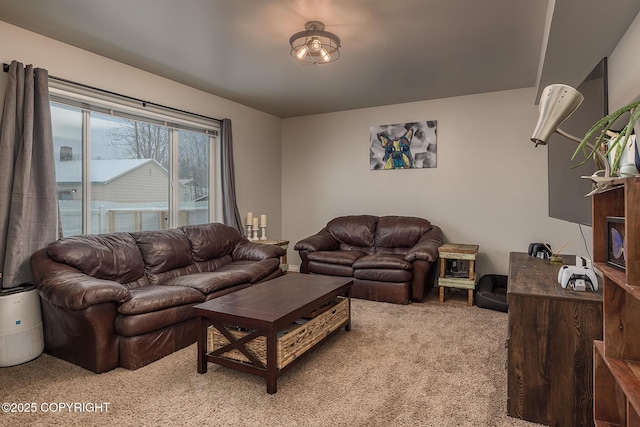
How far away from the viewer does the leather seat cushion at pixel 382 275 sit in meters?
3.97

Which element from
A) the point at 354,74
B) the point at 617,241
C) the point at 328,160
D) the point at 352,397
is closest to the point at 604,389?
the point at 617,241

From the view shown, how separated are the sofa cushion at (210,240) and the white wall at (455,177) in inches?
71.4

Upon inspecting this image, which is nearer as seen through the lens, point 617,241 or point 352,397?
point 617,241

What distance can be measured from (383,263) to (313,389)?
210 cm

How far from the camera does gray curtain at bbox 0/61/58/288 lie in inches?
104

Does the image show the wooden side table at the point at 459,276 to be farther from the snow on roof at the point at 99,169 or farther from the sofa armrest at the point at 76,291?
the snow on roof at the point at 99,169

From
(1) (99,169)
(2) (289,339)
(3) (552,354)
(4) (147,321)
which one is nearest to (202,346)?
(4) (147,321)

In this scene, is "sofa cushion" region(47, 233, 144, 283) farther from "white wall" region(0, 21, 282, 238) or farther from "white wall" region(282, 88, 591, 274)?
"white wall" region(282, 88, 591, 274)

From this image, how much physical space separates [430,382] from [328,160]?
12.8 ft

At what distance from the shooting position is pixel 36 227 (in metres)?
2.77

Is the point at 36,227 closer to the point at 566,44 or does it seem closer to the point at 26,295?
the point at 26,295

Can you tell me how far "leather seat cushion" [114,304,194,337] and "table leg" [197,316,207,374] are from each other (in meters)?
0.42

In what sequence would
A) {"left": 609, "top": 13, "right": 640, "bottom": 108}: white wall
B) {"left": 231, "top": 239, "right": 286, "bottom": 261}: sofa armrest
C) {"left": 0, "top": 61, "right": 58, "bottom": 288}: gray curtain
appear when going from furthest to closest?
{"left": 231, "top": 239, "right": 286, "bottom": 261}: sofa armrest, {"left": 0, "top": 61, "right": 58, "bottom": 288}: gray curtain, {"left": 609, "top": 13, "right": 640, "bottom": 108}: white wall

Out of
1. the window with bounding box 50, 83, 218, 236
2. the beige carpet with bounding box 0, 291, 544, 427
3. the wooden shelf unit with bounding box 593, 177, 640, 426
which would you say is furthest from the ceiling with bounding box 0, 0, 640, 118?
the beige carpet with bounding box 0, 291, 544, 427
